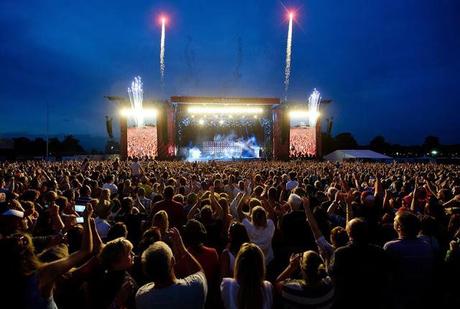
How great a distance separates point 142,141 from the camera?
136 ft

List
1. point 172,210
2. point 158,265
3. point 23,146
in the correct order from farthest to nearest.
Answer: point 23,146 → point 172,210 → point 158,265

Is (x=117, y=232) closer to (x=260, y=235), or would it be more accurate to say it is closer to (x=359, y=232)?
(x=260, y=235)

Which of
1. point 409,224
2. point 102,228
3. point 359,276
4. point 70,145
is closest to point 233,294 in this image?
point 359,276

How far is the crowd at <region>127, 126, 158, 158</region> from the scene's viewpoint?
41.1 m

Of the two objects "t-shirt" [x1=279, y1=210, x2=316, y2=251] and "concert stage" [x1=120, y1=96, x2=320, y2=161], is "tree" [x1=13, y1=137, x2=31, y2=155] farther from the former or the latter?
"t-shirt" [x1=279, y1=210, x2=316, y2=251]

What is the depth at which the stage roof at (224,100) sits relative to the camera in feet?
132

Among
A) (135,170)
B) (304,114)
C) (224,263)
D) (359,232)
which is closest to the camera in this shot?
(359,232)

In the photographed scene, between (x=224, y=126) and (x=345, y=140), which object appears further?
(x=345, y=140)

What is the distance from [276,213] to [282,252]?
4.67 feet

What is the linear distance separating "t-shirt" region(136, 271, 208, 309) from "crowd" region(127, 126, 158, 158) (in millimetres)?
39293

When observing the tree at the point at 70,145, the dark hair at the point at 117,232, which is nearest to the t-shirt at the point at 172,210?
the dark hair at the point at 117,232

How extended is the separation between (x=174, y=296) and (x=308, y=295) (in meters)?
0.99

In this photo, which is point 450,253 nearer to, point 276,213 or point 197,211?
point 276,213

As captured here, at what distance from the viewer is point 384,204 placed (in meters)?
6.85
